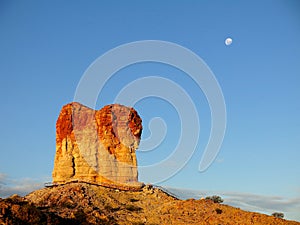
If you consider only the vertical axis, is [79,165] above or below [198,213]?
above

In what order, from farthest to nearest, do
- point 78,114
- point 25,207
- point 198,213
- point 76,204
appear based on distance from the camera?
point 78,114 → point 198,213 → point 76,204 → point 25,207

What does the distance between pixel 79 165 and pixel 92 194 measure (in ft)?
32.0

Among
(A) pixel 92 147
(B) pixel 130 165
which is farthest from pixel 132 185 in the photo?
(A) pixel 92 147

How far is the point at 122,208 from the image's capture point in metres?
54.6

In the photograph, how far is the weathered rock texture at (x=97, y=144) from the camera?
65.4 m

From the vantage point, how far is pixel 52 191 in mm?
57781

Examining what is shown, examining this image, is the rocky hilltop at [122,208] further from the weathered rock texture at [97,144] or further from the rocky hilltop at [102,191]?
the weathered rock texture at [97,144]

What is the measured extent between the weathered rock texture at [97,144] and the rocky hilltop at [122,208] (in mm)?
4157

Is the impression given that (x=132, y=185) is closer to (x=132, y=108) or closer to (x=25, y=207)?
(x=132, y=108)

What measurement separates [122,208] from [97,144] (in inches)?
652

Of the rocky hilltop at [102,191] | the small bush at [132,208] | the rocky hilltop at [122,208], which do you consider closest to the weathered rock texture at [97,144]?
the rocky hilltop at [102,191]

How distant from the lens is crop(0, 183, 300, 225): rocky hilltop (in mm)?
48094

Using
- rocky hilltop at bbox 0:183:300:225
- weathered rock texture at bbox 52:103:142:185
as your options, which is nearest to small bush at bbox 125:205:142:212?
rocky hilltop at bbox 0:183:300:225

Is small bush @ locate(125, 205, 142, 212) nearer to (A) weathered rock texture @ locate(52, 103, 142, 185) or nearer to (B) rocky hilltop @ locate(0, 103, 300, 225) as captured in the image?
(B) rocky hilltop @ locate(0, 103, 300, 225)
